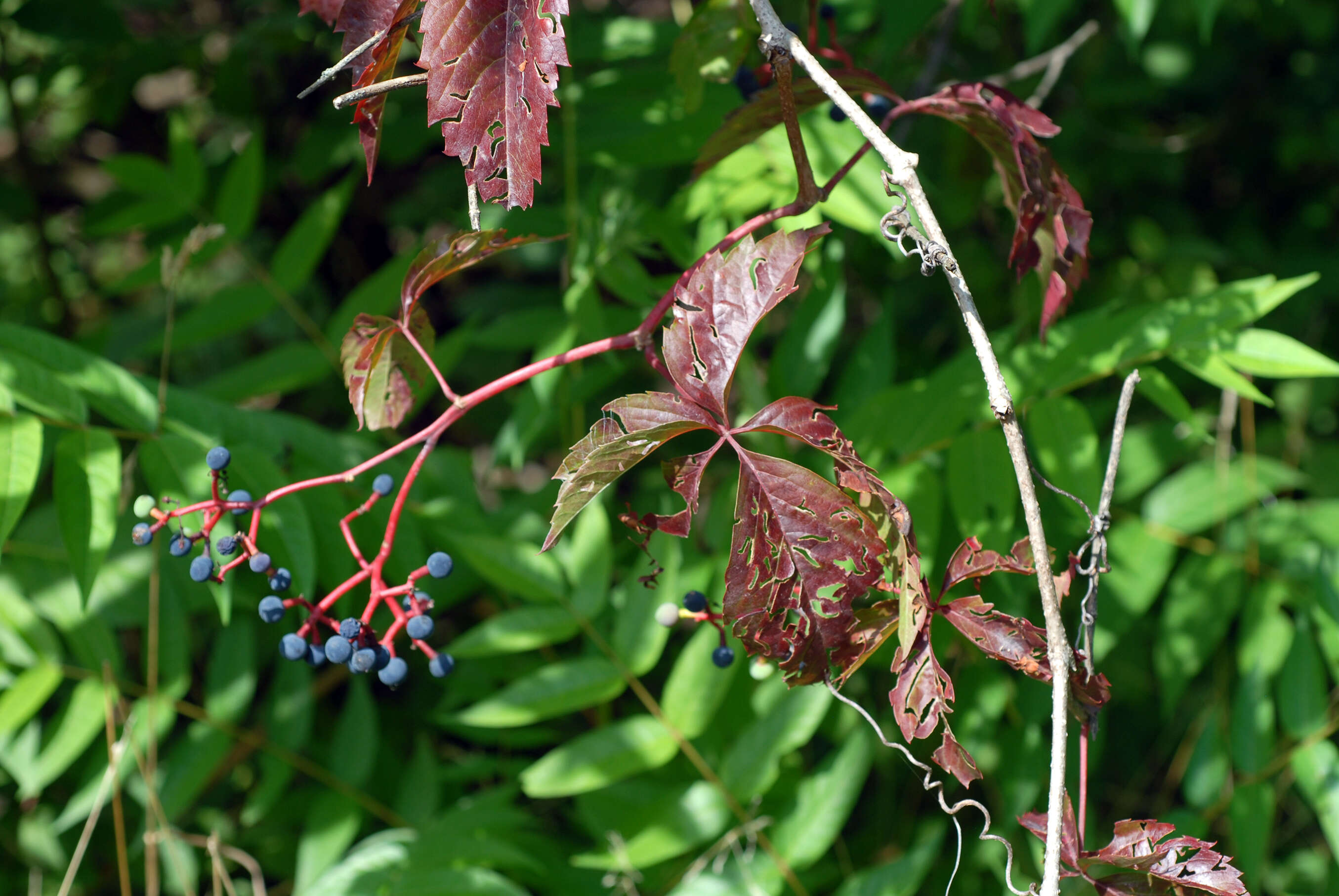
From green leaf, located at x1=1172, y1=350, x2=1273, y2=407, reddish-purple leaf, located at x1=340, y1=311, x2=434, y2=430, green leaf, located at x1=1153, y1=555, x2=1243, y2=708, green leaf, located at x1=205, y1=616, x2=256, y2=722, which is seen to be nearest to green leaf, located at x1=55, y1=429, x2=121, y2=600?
reddish-purple leaf, located at x1=340, y1=311, x2=434, y2=430

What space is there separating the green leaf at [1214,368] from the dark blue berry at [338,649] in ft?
4.44

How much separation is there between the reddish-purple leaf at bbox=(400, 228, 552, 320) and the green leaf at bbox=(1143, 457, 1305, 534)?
1.45 metres

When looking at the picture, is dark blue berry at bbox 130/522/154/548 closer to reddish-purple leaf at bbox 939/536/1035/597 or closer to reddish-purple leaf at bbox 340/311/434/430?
reddish-purple leaf at bbox 340/311/434/430

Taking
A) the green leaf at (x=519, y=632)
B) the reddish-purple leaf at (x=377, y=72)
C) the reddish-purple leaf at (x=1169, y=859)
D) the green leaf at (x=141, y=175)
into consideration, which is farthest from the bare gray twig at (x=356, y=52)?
the green leaf at (x=141, y=175)

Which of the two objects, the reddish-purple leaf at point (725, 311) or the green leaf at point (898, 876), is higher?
the reddish-purple leaf at point (725, 311)

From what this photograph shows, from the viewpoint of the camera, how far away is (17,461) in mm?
1465

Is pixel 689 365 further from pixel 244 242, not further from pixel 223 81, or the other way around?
pixel 244 242

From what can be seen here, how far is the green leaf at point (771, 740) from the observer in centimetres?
176

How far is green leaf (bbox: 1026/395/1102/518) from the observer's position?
1607 millimetres

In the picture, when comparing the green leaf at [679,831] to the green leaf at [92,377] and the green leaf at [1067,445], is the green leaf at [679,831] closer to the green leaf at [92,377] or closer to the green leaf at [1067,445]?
the green leaf at [1067,445]

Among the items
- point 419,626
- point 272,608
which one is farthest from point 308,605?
point 419,626

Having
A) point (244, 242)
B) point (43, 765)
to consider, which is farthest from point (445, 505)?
point (244, 242)

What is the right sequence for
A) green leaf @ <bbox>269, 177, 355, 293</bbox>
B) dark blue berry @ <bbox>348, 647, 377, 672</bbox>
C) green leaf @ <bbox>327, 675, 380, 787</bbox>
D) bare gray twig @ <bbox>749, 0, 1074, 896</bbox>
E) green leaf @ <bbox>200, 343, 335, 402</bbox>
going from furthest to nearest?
green leaf @ <bbox>269, 177, 355, 293</bbox>
green leaf @ <bbox>200, 343, 335, 402</bbox>
green leaf @ <bbox>327, 675, 380, 787</bbox>
dark blue berry @ <bbox>348, 647, 377, 672</bbox>
bare gray twig @ <bbox>749, 0, 1074, 896</bbox>

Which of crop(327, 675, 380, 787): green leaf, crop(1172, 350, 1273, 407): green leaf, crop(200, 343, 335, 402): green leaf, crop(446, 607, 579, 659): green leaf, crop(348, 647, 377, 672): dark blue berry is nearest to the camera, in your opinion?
crop(348, 647, 377, 672): dark blue berry
